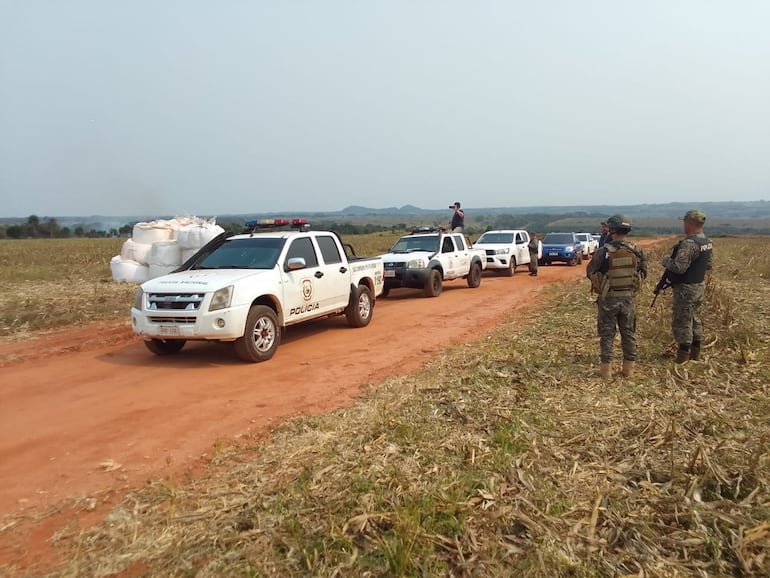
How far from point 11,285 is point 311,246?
1134 centimetres

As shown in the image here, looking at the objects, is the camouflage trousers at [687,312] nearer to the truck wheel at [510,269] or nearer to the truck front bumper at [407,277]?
the truck front bumper at [407,277]

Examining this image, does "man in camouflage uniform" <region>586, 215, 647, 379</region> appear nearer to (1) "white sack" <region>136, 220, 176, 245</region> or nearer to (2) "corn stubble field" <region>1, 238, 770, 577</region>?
(2) "corn stubble field" <region>1, 238, 770, 577</region>

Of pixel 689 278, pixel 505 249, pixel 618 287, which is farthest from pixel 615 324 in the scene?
pixel 505 249

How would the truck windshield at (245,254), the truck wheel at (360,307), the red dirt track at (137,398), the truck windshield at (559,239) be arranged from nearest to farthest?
the red dirt track at (137,398), the truck windshield at (245,254), the truck wheel at (360,307), the truck windshield at (559,239)

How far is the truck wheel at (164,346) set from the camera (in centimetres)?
879

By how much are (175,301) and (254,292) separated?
3.45 feet

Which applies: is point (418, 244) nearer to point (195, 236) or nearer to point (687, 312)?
point (195, 236)

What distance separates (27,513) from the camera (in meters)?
4.17

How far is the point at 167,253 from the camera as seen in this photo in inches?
637

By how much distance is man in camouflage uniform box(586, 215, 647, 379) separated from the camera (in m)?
6.88

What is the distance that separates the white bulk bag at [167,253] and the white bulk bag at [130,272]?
66cm

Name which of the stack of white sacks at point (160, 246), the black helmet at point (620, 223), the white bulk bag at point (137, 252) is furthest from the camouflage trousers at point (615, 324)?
the white bulk bag at point (137, 252)

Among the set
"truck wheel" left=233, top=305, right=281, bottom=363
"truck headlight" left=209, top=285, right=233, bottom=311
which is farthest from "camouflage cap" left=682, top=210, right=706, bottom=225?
"truck headlight" left=209, top=285, right=233, bottom=311

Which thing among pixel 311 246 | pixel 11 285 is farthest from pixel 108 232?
pixel 311 246
